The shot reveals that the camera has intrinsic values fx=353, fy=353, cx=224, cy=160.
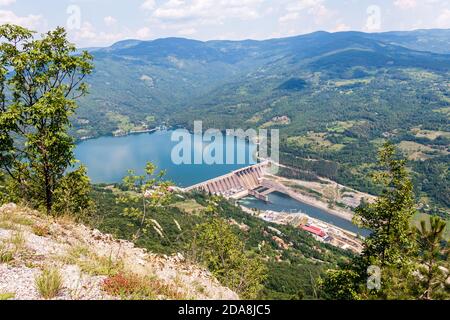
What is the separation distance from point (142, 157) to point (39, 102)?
374ft

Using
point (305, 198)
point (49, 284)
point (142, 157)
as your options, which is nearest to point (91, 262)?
point (49, 284)

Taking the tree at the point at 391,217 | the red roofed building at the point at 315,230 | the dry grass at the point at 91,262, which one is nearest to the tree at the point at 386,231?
the tree at the point at 391,217

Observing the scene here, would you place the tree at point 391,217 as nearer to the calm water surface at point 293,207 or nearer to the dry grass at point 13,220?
the dry grass at point 13,220

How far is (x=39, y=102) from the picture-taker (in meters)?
10.4

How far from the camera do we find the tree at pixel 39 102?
414 inches

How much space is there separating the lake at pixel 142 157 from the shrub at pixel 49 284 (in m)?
79.1

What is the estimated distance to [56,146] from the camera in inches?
440

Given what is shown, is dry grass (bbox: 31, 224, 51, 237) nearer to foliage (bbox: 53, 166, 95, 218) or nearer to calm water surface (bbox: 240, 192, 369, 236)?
foliage (bbox: 53, 166, 95, 218)

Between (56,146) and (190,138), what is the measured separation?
461ft

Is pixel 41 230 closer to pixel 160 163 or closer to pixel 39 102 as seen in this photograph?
pixel 39 102
